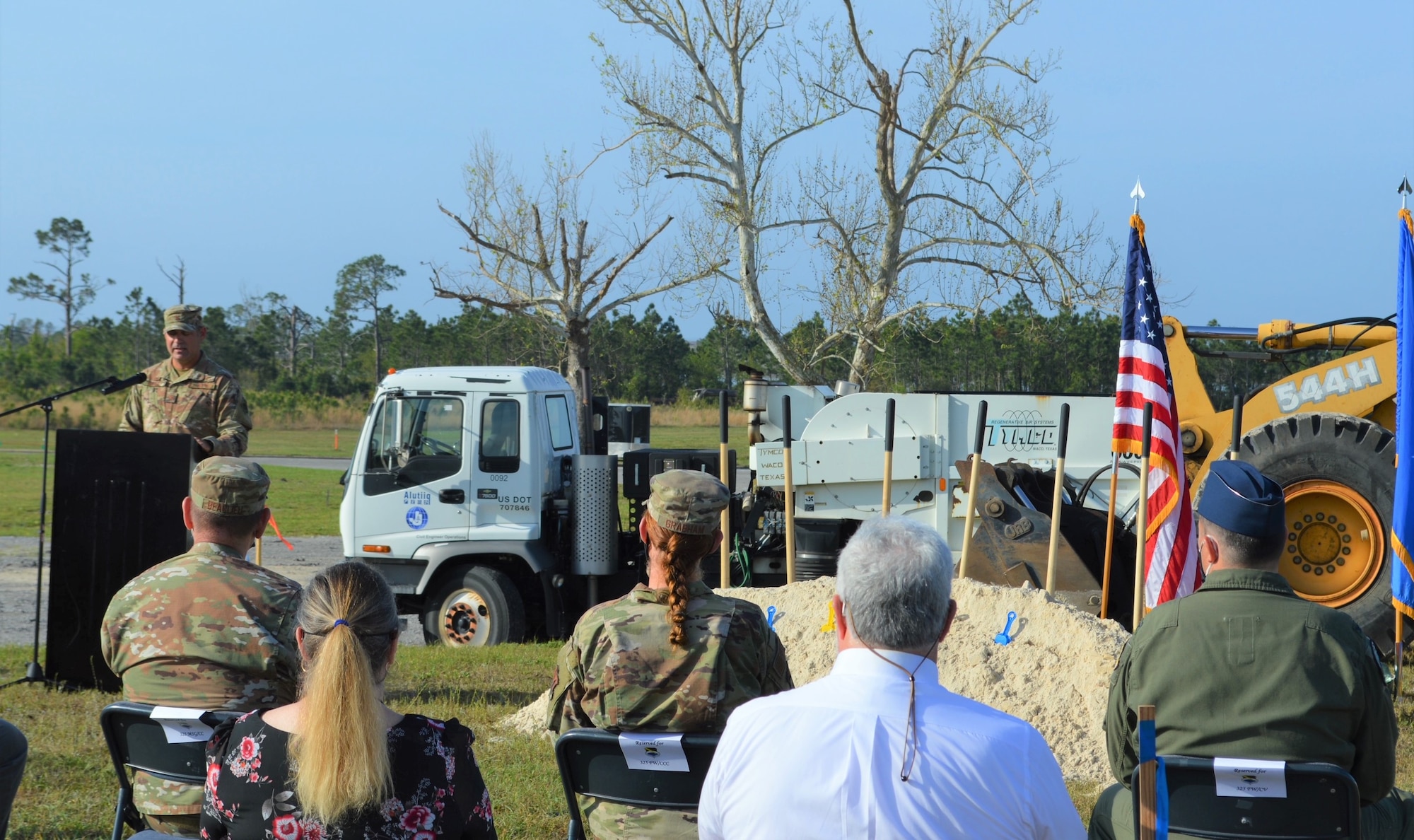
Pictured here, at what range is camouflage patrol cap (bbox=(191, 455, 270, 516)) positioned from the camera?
3.96m

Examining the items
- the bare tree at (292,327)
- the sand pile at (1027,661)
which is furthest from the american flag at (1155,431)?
the bare tree at (292,327)

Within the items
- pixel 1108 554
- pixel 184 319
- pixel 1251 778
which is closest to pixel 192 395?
pixel 184 319

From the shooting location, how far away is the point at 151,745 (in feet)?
11.8

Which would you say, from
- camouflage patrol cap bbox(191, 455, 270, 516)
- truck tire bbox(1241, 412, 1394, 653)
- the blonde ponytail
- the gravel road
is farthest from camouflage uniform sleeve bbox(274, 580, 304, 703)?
truck tire bbox(1241, 412, 1394, 653)

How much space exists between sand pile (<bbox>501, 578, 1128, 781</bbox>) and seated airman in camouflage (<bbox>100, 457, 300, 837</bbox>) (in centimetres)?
371

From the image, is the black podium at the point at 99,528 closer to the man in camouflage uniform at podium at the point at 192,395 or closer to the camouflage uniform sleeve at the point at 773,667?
the man in camouflage uniform at podium at the point at 192,395

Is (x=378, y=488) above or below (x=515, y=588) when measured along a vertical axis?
above

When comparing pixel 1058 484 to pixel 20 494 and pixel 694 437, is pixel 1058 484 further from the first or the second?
pixel 694 437

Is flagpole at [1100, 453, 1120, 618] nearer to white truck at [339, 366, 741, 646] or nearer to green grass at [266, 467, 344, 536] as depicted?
white truck at [339, 366, 741, 646]

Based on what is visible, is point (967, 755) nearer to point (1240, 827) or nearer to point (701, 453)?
point (1240, 827)

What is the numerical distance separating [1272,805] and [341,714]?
87.3 inches

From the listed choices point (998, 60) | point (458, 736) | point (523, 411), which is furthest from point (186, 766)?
point (998, 60)

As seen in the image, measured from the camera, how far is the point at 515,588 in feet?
34.2

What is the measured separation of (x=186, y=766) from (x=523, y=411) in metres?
6.83
